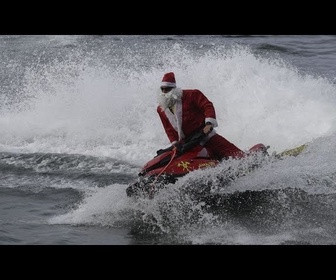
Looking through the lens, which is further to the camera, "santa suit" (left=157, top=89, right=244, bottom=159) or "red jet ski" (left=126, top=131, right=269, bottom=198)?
"santa suit" (left=157, top=89, right=244, bottom=159)

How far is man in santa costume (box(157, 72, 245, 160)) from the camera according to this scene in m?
8.45

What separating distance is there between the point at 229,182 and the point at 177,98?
4.29 feet

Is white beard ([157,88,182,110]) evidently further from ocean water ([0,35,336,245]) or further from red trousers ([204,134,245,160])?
ocean water ([0,35,336,245])

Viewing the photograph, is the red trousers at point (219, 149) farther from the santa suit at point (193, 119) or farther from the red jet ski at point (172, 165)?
the red jet ski at point (172, 165)

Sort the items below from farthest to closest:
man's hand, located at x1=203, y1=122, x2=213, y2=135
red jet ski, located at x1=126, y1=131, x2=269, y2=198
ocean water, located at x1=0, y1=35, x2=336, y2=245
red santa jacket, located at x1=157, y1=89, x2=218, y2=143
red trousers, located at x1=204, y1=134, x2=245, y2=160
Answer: red trousers, located at x1=204, y1=134, x2=245, y2=160, red santa jacket, located at x1=157, y1=89, x2=218, y2=143, man's hand, located at x1=203, y1=122, x2=213, y2=135, red jet ski, located at x1=126, y1=131, x2=269, y2=198, ocean water, located at x1=0, y1=35, x2=336, y2=245

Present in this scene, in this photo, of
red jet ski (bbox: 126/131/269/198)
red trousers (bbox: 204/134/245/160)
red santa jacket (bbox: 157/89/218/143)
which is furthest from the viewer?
red trousers (bbox: 204/134/245/160)

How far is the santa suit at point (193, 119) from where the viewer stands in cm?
855

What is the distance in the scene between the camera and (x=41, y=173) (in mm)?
10594

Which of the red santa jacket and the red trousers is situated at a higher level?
the red santa jacket

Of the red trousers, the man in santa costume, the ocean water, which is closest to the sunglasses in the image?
the man in santa costume

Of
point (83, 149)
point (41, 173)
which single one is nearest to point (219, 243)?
point (41, 173)

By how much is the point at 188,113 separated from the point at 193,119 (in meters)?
0.12

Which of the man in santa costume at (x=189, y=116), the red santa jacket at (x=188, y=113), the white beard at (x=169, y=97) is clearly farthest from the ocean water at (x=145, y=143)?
the white beard at (x=169, y=97)

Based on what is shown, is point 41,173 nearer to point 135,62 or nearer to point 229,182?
point 229,182
